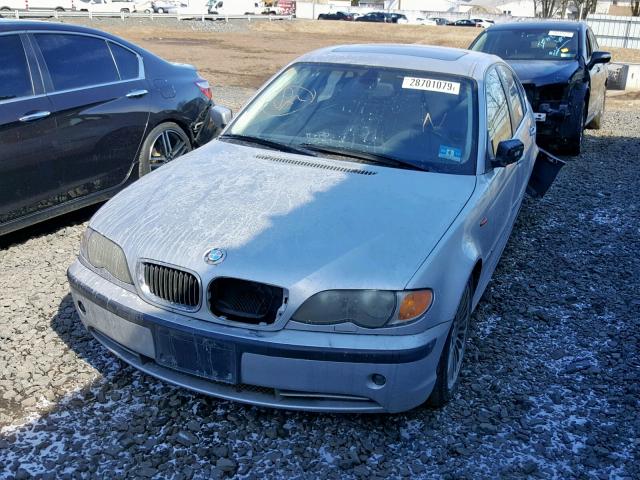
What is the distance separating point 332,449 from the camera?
2.82m

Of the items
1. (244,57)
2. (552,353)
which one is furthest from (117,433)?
(244,57)

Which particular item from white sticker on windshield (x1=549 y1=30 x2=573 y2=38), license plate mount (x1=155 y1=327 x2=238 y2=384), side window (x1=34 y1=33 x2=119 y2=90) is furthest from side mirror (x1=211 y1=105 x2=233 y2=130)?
white sticker on windshield (x1=549 y1=30 x2=573 y2=38)

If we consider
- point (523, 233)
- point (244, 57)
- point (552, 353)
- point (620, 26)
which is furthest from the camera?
point (620, 26)

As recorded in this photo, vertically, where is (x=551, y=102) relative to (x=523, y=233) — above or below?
above

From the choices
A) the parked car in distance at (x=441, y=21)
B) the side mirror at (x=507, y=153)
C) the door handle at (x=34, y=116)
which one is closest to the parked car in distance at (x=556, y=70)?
the side mirror at (x=507, y=153)

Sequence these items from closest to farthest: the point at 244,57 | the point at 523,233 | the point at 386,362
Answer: the point at 386,362
the point at 523,233
the point at 244,57

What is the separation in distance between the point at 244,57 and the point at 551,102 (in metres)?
17.7

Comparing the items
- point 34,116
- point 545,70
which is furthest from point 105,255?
point 545,70

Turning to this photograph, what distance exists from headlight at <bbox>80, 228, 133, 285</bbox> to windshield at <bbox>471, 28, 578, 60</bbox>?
7.40 m

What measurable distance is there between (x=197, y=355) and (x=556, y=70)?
714 cm

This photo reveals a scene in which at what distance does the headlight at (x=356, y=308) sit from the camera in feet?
8.51

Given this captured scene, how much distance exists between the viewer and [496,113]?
4.13m

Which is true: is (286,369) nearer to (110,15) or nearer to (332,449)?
(332,449)

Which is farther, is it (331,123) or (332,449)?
(331,123)
